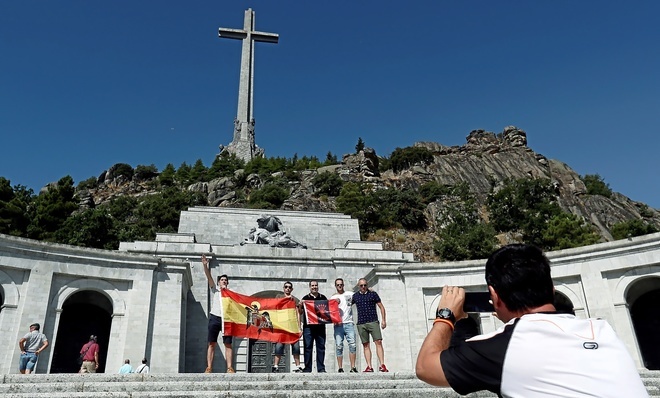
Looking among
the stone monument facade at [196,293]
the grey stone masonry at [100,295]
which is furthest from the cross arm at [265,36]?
the grey stone masonry at [100,295]

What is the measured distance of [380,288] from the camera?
20531mm

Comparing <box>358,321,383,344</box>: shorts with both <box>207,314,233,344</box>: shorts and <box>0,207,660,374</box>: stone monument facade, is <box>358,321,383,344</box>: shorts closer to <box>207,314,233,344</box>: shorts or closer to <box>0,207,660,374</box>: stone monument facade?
<box>207,314,233,344</box>: shorts

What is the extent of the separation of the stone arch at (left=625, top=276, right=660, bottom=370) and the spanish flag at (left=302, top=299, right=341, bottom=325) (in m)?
12.1

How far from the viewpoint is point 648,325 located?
18.4m

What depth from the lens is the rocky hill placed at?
57.2 meters

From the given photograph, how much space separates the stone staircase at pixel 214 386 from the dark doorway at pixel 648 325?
1139 cm

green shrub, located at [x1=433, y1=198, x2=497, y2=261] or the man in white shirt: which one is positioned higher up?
green shrub, located at [x1=433, y1=198, x2=497, y2=261]

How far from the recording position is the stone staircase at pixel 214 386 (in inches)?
273

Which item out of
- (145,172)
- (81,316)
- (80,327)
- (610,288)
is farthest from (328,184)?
(610,288)

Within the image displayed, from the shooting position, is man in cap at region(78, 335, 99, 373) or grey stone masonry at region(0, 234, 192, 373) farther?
grey stone masonry at region(0, 234, 192, 373)

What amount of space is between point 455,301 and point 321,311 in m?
9.23

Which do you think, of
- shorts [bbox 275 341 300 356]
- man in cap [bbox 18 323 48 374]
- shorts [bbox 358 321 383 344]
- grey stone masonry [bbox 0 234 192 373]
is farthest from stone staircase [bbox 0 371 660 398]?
grey stone masonry [bbox 0 234 192 373]

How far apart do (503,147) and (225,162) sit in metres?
47.9

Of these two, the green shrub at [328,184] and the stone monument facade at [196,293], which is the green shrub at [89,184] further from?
the stone monument facade at [196,293]
